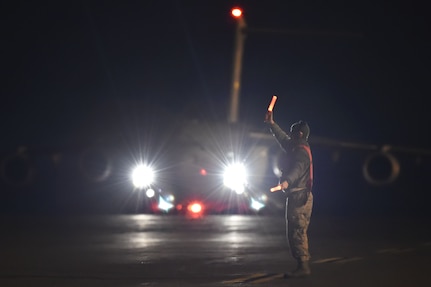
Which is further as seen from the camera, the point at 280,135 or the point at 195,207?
the point at 195,207

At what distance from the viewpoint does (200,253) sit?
1412 cm

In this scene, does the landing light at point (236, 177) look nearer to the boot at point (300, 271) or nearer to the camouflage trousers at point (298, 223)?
the boot at point (300, 271)

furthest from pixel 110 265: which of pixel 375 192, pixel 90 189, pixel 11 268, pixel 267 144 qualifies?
pixel 375 192

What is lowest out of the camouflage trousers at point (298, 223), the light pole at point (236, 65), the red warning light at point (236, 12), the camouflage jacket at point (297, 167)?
the camouflage trousers at point (298, 223)

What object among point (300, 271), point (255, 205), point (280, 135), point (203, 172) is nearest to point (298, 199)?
point (300, 271)

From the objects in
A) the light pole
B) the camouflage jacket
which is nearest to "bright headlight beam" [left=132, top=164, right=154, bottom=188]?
the light pole

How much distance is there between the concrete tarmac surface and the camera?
1087 cm

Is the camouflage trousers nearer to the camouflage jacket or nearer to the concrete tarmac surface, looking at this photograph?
the camouflage jacket

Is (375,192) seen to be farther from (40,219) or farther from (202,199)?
(40,219)

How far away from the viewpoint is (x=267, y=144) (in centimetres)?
3062

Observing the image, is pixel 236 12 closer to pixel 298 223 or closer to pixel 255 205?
pixel 255 205

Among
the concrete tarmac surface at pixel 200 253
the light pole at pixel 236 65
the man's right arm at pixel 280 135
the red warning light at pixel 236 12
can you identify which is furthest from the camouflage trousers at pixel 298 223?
the light pole at pixel 236 65

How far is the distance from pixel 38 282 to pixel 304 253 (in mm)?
3467

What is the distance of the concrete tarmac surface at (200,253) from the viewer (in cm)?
1087
